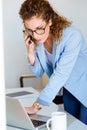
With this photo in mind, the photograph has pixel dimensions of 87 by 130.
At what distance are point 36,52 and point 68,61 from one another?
335 millimetres

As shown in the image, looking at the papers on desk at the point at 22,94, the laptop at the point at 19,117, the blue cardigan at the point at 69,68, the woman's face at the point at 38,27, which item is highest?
the woman's face at the point at 38,27

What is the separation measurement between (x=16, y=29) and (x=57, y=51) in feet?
8.64

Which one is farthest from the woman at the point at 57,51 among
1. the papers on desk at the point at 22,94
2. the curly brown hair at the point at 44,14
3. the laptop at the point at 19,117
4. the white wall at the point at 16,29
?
the white wall at the point at 16,29

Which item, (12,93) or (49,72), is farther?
(12,93)

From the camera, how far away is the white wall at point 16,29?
4059mm

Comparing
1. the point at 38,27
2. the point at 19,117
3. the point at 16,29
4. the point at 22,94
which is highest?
the point at 38,27

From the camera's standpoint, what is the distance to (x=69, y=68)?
1.50m

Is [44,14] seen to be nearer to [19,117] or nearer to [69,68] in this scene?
[69,68]

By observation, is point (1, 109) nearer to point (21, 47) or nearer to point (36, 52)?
point (36, 52)

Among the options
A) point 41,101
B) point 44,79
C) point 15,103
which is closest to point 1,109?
point 15,103

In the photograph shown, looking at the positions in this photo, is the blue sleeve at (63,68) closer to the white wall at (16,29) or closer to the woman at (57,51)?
the woman at (57,51)

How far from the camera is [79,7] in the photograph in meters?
4.21

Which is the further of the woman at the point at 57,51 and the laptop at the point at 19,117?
the woman at the point at 57,51

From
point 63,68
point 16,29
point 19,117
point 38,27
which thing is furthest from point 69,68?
point 16,29
